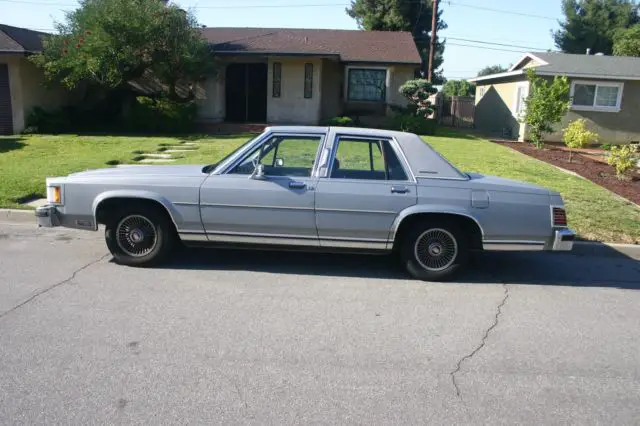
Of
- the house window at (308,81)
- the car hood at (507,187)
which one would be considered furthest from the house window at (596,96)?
the car hood at (507,187)

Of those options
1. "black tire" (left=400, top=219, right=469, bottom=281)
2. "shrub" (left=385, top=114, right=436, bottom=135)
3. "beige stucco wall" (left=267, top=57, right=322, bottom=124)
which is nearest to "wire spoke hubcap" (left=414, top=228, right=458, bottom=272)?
"black tire" (left=400, top=219, right=469, bottom=281)

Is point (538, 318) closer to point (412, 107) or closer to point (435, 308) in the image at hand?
point (435, 308)

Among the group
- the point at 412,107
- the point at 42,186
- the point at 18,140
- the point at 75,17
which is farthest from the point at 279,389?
the point at 412,107

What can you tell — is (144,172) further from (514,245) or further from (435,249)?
(514,245)

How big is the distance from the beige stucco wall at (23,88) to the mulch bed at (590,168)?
1633cm

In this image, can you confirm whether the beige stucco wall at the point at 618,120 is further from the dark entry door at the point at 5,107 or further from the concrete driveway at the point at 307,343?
the dark entry door at the point at 5,107

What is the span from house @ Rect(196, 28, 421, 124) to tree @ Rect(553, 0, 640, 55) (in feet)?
88.1

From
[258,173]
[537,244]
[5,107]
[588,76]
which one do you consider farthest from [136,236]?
[588,76]

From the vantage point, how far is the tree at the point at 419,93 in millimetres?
22055

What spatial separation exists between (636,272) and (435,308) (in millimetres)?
3137

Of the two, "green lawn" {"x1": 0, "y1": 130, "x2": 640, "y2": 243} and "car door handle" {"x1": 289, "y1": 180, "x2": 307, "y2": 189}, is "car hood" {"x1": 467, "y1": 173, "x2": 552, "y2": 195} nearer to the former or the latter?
"car door handle" {"x1": 289, "y1": 180, "x2": 307, "y2": 189}

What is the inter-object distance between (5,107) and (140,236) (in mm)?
15263

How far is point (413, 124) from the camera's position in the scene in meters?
21.4

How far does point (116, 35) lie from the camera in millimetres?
17484
